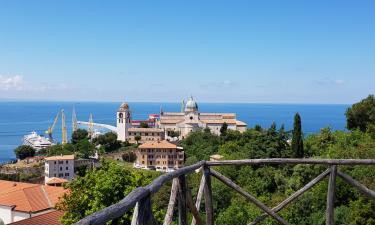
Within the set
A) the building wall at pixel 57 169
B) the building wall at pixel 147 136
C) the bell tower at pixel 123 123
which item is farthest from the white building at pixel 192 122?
the building wall at pixel 57 169

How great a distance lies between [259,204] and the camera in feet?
13.4

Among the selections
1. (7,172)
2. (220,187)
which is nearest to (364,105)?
(220,187)

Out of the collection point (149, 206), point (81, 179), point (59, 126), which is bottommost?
point (59, 126)

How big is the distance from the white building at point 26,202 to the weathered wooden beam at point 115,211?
1995cm

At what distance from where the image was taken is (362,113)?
27.9 meters

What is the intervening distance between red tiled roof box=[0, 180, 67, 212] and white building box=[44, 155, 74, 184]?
1723cm

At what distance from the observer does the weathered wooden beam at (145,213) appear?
2.44 metres

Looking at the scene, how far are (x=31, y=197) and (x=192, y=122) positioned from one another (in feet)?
160

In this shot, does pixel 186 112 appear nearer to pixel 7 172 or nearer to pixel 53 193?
pixel 7 172

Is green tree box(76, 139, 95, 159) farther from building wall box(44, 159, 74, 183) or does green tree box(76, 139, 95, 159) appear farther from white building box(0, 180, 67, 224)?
white building box(0, 180, 67, 224)

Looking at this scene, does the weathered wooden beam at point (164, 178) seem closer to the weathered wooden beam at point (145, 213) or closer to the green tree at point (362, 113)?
the weathered wooden beam at point (145, 213)

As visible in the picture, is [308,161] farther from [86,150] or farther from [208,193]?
[86,150]

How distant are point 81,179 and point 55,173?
33607 millimetres

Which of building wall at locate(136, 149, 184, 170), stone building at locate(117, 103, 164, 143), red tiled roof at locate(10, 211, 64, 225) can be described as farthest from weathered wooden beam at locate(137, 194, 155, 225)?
stone building at locate(117, 103, 164, 143)
